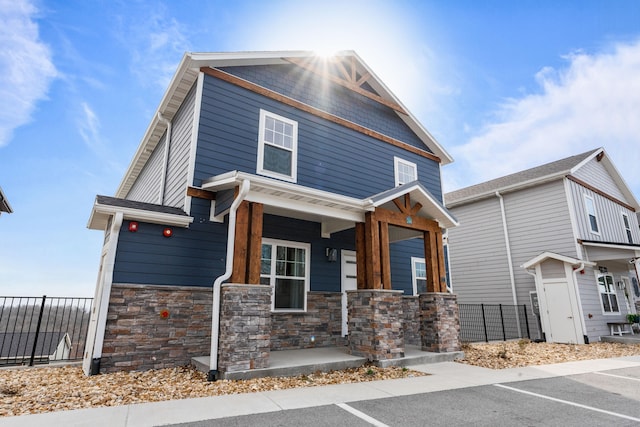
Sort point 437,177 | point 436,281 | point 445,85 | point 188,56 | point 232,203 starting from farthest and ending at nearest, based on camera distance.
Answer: point 437,177
point 445,85
point 436,281
point 188,56
point 232,203

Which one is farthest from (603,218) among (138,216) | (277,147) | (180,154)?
(138,216)

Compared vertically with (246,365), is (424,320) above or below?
above

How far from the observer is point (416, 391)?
17.4 ft

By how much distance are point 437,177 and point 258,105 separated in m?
7.33

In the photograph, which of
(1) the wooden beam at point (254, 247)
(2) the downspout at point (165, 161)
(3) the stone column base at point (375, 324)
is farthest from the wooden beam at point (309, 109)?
(3) the stone column base at point (375, 324)

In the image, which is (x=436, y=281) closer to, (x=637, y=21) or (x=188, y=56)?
Answer: (x=188, y=56)

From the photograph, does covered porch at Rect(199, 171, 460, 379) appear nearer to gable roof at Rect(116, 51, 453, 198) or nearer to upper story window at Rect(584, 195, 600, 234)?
gable roof at Rect(116, 51, 453, 198)

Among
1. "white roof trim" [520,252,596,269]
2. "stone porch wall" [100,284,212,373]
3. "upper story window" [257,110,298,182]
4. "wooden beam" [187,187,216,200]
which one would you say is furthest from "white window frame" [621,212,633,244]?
"stone porch wall" [100,284,212,373]

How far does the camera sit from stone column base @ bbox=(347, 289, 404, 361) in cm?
692

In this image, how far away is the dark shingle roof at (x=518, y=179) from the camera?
14203 mm

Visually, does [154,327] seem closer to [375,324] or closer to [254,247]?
[254,247]

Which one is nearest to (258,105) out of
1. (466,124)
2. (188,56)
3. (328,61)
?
(188,56)

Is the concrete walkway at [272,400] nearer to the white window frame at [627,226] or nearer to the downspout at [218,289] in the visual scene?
the downspout at [218,289]

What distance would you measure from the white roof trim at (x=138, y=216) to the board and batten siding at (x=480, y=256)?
11627mm
